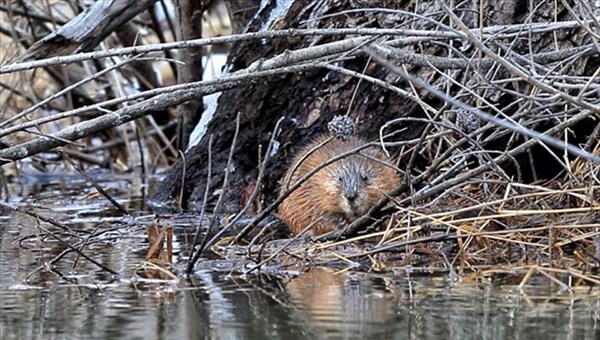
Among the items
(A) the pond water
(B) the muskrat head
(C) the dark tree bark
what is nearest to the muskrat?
(B) the muskrat head

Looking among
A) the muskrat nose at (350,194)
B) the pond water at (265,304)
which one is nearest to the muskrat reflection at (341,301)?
the pond water at (265,304)

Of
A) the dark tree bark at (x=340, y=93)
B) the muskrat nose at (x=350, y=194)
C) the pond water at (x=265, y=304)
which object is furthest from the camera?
the dark tree bark at (x=340, y=93)

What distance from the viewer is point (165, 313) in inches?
137

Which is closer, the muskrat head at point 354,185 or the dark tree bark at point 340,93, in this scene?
the muskrat head at point 354,185

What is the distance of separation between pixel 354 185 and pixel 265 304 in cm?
190

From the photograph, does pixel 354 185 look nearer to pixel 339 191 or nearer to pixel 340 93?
pixel 339 191

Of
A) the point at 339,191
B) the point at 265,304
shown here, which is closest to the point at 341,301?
the point at 265,304

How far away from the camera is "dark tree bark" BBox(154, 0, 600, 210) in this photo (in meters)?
5.50

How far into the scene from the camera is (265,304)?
3.62 metres

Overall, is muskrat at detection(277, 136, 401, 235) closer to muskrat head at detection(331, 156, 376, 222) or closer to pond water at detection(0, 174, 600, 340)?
muskrat head at detection(331, 156, 376, 222)

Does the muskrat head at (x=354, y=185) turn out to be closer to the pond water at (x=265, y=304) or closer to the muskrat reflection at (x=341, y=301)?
the pond water at (x=265, y=304)

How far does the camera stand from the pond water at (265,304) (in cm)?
320

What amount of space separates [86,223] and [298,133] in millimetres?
1239

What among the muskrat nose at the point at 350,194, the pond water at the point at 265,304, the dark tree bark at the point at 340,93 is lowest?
the pond water at the point at 265,304
